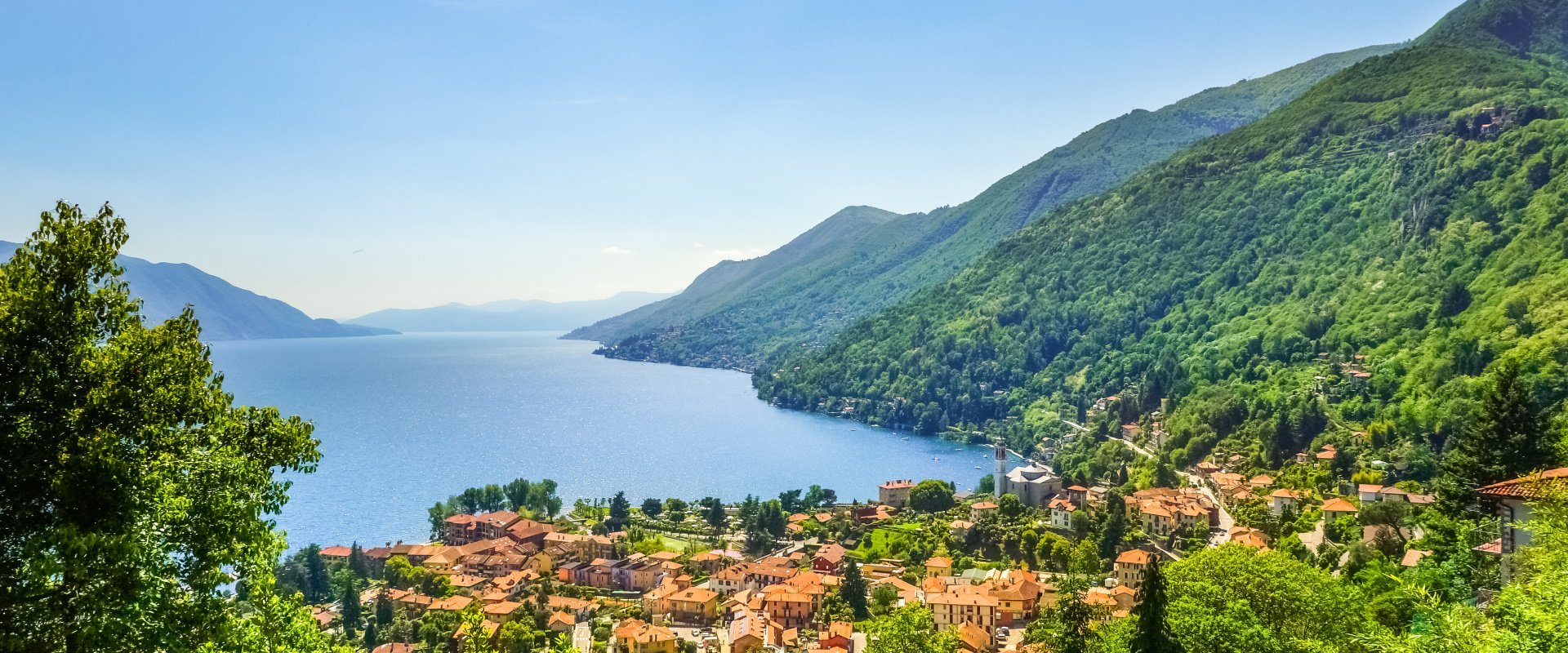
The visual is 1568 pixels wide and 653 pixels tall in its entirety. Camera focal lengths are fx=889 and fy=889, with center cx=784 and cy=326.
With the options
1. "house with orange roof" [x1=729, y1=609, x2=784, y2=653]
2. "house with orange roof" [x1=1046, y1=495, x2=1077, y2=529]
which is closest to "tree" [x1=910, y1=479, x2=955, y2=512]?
"house with orange roof" [x1=1046, y1=495, x2=1077, y2=529]

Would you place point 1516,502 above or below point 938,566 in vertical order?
above

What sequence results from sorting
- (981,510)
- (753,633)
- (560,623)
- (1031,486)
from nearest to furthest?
(753,633) → (560,623) → (981,510) → (1031,486)

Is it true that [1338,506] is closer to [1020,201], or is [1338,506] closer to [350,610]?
[350,610]

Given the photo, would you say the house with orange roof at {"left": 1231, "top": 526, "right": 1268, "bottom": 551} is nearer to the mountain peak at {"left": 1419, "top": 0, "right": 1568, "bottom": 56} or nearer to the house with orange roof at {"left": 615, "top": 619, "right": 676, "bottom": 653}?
the house with orange roof at {"left": 615, "top": 619, "right": 676, "bottom": 653}

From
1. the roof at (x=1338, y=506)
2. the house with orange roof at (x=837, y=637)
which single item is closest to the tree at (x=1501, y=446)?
the roof at (x=1338, y=506)

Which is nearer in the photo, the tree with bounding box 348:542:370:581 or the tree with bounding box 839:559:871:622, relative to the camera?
the tree with bounding box 839:559:871:622

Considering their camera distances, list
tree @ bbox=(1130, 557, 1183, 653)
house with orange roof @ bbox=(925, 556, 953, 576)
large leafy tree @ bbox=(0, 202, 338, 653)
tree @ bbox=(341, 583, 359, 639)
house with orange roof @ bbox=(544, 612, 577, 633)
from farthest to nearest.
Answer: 1. house with orange roof @ bbox=(925, 556, 953, 576)
2. tree @ bbox=(341, 583, 359, 639)
3. house with orange roof @ bbox=(544, 612, 577, 633)
4. tree @ bbox=(1130, 557, 1183, 653)
5. large leafy tree @ bbox=(0, 202, 338, 653)

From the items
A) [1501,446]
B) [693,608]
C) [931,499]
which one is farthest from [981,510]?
[1501,446]
